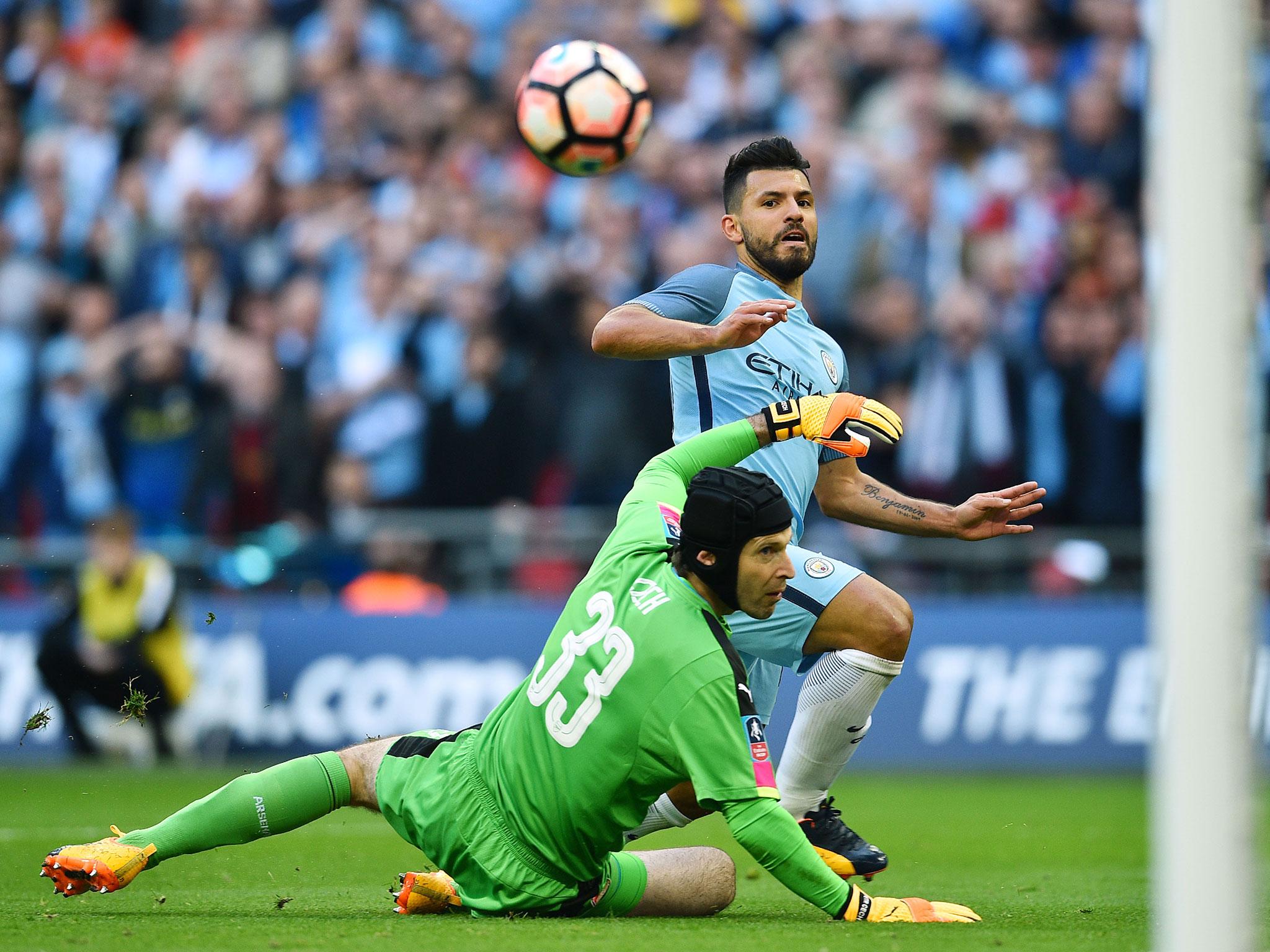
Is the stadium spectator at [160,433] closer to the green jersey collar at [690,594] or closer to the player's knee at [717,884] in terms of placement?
the player's knee at [717,884]

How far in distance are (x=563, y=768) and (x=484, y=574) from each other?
24.0 feet

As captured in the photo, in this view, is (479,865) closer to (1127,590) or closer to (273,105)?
(1127,590)

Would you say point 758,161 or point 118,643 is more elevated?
point 758,161

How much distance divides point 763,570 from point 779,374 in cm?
157

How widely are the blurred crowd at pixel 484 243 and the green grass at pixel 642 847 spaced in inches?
97.7

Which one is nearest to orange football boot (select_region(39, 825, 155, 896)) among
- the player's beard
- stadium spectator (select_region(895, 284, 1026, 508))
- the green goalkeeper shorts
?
the green goalkeeper shorts

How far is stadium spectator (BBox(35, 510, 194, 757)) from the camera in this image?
11.9 meters

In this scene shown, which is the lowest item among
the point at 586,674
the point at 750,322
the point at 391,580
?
the point at 391,580

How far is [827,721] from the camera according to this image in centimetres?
641

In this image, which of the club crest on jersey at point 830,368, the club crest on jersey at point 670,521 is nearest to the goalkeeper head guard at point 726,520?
the club crest on jersey at point 670,521

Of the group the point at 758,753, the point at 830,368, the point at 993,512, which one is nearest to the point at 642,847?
the point at 830,368

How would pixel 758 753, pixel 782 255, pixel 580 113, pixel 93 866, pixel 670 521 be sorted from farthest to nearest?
pixel 580 113, pixel 782 255, pixel 670 521, pixel 93 866, pixel 758 753

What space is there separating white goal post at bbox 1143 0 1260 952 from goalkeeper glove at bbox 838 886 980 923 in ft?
6.82

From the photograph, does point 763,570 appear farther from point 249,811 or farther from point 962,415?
point 962,415
